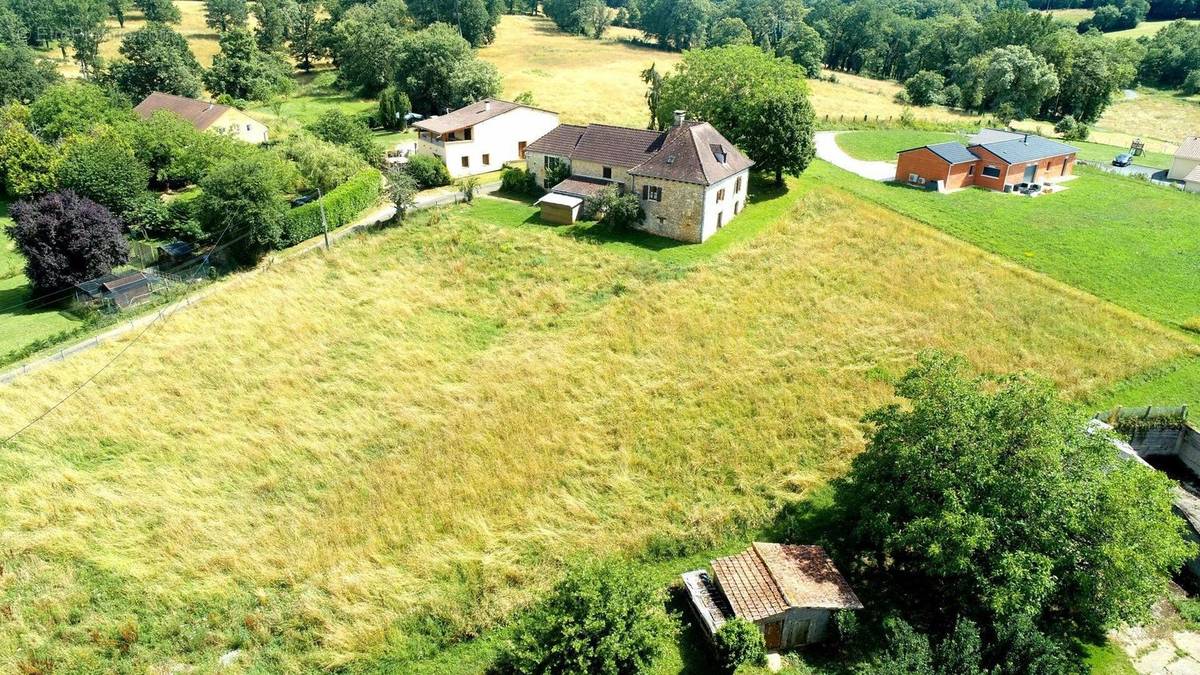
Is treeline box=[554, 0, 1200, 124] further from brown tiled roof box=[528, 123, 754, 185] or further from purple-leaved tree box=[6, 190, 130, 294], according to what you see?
purple-leaved tree box=[6, 190, 130, 294]

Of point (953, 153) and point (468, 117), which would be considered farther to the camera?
point (468, 117)

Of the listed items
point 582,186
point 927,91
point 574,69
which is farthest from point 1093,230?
point 574,69

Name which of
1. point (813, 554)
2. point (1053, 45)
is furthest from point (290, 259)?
point (1053, 45)

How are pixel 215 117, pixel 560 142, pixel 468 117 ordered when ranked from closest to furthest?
pixel 560 142
pixel 468 117
pixel 215 117

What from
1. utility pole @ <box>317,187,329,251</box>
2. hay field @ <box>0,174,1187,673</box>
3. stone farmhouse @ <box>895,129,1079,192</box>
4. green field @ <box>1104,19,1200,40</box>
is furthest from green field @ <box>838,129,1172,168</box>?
green field @ <box>1104,19,1200,40</box>

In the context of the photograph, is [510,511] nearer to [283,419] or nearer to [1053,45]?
[283,419]

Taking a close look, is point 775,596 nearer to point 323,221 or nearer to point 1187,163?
point 323,221

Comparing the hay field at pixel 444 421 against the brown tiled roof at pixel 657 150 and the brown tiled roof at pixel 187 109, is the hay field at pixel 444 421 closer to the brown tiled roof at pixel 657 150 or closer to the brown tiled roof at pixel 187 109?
the brown tiled roof at pixel 657 150
